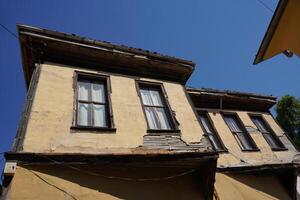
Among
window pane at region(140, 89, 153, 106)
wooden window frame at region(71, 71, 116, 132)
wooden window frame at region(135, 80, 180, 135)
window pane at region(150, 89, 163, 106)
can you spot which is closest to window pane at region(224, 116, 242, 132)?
wooden window frame at region(135, 80, 180, 135)

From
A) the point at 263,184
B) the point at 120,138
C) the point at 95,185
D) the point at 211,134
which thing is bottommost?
the point at 95,185

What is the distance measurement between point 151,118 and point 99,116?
1.55 metres

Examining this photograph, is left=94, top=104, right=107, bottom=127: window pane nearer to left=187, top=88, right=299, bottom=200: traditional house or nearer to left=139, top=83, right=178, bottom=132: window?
left=139, top=83, right=178, bottom=132: window

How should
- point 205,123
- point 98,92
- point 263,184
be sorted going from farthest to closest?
1. point 205,123
2. point 263,184
3. point 98,92

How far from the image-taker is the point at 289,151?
33.8 ft

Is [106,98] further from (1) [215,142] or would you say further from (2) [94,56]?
(1) [215,142]

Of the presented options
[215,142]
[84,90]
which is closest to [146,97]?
[84,90]

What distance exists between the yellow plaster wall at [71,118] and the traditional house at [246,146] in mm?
1221

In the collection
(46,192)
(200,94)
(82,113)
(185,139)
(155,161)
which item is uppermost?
(200,94)

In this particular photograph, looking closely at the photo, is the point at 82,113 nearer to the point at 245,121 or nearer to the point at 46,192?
the point at 46,192

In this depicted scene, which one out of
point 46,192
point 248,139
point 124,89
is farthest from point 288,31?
point 248,139

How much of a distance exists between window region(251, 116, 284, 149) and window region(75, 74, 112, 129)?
7.53 m

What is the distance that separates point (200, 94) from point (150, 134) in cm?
455

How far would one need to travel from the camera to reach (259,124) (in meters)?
11.1
